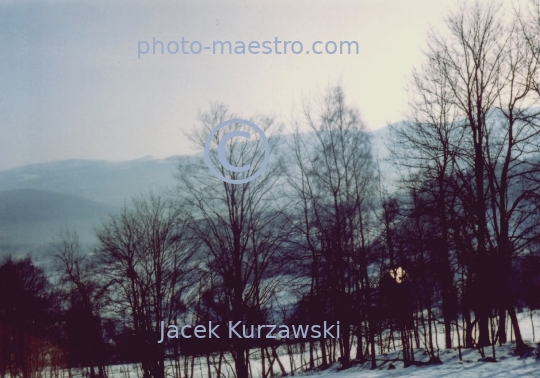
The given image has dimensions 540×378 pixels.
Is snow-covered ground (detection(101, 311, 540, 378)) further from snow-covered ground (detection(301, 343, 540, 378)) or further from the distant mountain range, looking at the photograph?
the distant mountain range

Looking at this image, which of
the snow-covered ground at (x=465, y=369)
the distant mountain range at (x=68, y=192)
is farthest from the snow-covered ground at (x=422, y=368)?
the distant mountain range at (x=68, y=192)

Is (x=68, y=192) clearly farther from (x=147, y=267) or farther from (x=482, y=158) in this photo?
(x=482, y=158)

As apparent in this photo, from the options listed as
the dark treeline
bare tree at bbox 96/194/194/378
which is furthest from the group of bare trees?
bare tree at bbox 96/194/194/378

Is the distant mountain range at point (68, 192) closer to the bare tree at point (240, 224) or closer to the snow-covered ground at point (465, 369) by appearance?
the bare tree at point (240, 224)


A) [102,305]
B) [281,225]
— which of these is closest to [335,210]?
[281,225]

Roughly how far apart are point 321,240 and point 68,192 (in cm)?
481

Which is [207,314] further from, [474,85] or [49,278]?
[474,85]

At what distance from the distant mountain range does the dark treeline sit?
Answer: 30 cm

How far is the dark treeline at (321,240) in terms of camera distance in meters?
8.07

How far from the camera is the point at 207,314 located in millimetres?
8016

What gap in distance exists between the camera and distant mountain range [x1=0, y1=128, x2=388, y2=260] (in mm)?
7641

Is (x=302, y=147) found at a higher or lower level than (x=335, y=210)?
higher

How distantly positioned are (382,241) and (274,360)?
11.1 feet

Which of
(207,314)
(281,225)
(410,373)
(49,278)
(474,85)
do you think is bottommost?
(410,373)
